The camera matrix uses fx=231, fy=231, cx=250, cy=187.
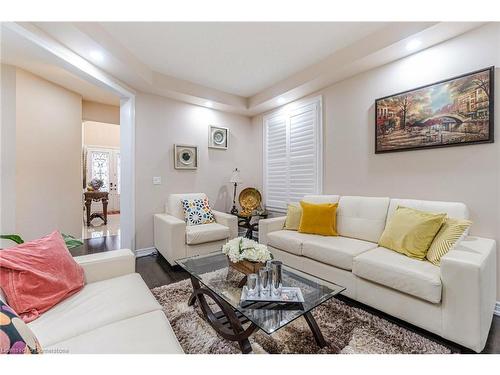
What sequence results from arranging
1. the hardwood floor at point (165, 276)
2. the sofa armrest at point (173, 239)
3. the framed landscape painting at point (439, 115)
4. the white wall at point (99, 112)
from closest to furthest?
the hardwood floor at point (165, 276)
the framed landscape painting at point (439, 115)
the sofa armrest at point (173, 239)
the white wall at point (99, 112)

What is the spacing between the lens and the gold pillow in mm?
1672

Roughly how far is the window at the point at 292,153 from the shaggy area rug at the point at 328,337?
6.11ft

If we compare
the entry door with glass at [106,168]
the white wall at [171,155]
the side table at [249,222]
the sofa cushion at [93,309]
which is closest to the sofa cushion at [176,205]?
the white wall at [171,155]

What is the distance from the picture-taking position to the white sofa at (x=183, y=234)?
2.73 m

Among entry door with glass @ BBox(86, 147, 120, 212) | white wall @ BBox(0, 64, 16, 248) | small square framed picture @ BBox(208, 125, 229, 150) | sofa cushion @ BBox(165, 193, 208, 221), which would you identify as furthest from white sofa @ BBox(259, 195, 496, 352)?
entry door with glass @ BBox(86, 147, 120, 212)

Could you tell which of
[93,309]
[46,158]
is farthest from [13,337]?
[46,158]

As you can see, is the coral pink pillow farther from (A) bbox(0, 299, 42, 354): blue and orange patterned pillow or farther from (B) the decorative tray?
(B) the decorative tray

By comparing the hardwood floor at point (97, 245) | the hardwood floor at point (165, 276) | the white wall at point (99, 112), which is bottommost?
the hardwood floor at point (165, 276)

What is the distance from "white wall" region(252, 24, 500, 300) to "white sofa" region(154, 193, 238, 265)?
4.98 feet

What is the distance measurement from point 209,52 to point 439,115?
8.04 ft

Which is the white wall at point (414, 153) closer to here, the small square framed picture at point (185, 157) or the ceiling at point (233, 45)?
the ceiling at point (233, 45)

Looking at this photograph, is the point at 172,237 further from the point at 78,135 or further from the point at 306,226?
the point at 78,135

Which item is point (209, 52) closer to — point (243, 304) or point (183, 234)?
point (183, 234)
